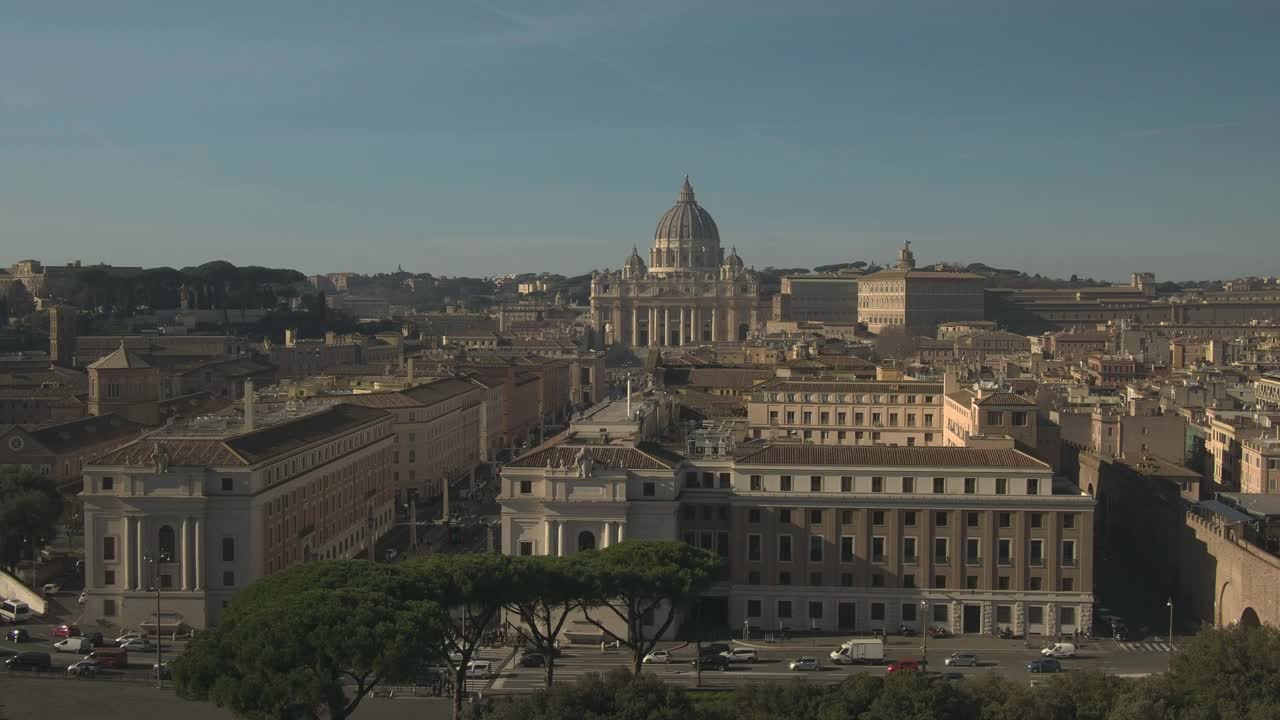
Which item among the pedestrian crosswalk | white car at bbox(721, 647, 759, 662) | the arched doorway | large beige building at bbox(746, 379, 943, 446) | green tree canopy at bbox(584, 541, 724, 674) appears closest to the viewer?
green tree canopy at bbox(584, 541, 724, 674)

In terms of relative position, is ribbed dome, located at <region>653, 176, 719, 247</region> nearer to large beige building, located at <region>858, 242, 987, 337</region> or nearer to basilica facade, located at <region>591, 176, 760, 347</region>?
basilica facade, located at <region>591, 176, 760, 347</region>

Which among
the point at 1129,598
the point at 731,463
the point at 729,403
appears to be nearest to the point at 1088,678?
the point at 731,463

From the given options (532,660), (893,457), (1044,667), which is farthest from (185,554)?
(1044,667)

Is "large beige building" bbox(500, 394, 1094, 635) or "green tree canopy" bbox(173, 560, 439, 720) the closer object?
"green tree canopy" bbox(173, 560, 439, 720)

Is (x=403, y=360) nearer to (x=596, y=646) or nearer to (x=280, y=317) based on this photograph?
(x=280, y=317)

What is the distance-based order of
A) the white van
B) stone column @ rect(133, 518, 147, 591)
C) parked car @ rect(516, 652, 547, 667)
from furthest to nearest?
stone column @ rect(133, 518, 147, 591)
the white van
parked car @ rect(516, 652, 547, 667)

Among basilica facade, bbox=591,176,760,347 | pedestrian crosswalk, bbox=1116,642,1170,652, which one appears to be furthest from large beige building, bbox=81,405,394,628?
basilica facade, bbox=591,176,760,347
